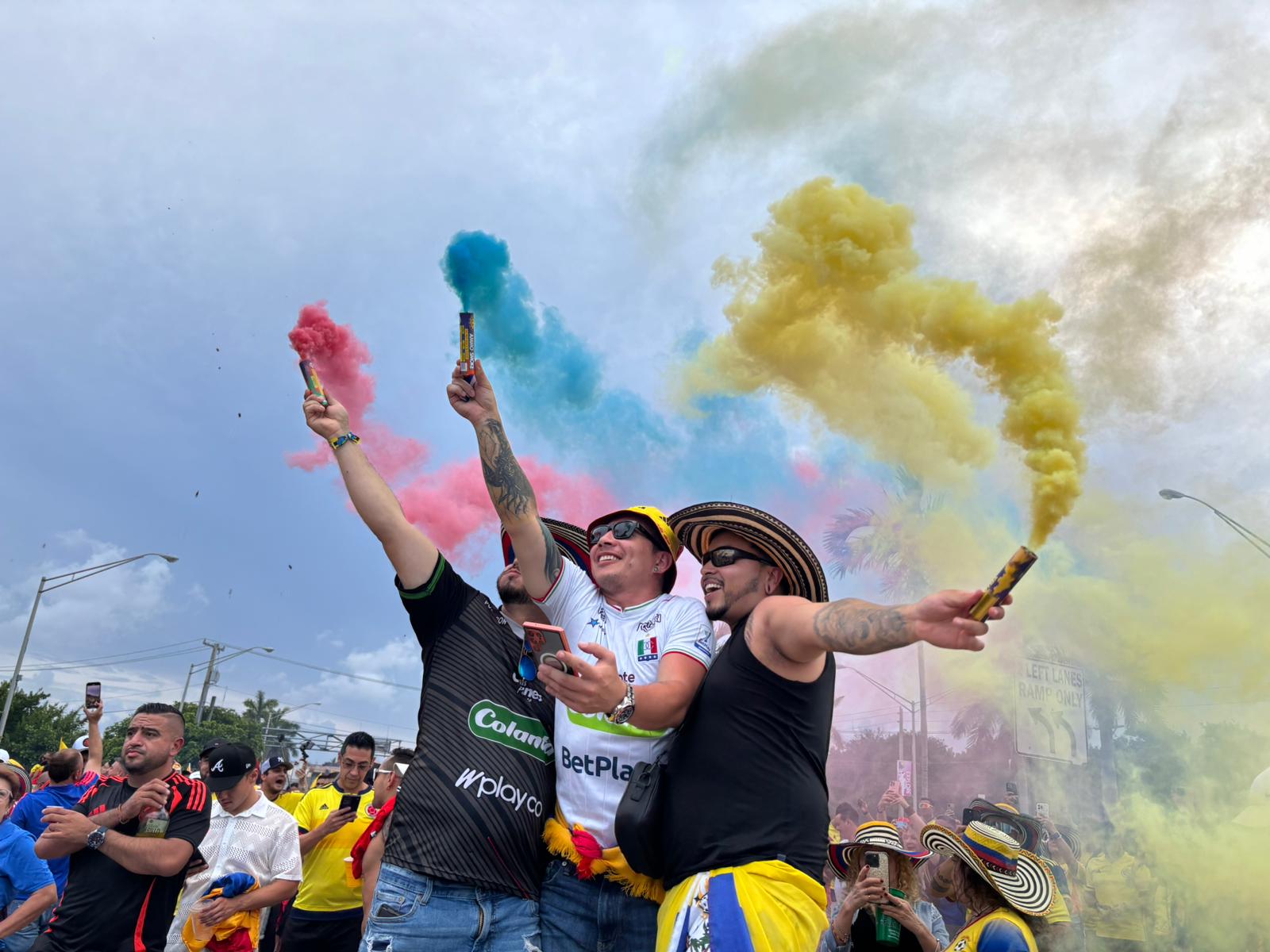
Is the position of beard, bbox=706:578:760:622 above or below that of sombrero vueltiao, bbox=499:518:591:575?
below

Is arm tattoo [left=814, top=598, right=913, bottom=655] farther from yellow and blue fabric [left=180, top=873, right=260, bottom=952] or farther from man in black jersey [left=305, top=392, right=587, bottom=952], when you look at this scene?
yellow and blue fabric [left=180, top=873, right=260, bottom=952]

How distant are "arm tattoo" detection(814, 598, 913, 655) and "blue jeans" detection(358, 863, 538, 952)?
5.10ft

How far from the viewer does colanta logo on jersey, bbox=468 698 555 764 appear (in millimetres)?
3385

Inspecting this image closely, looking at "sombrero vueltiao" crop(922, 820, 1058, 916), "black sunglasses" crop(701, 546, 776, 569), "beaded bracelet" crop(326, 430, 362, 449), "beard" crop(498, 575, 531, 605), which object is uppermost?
"beaded bracelet" crop(326, 430, 362, 449)

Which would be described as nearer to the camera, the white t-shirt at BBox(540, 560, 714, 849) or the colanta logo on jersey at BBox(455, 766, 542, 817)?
the white t-shirt at BBox(540, 560, 714, 849)

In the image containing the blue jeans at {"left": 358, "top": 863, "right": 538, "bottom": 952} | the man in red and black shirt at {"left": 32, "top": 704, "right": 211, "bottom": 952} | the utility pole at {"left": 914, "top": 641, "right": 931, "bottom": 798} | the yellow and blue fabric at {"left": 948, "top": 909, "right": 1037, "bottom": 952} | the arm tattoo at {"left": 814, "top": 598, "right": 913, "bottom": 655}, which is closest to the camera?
the arm tattoo at {"left": 814, "top": 598, "right": 913, "bottom": 655}

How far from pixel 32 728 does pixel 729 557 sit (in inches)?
2027

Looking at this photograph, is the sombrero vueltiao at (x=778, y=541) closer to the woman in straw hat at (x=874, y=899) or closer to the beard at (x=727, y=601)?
the beard at (x=727, y=601)

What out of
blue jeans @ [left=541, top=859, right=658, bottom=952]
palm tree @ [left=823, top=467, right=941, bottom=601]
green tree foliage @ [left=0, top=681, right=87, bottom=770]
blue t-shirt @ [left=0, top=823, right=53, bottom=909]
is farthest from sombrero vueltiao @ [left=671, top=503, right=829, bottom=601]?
green tree foliage @ [left=0, top=681, right=87, bottom=770]

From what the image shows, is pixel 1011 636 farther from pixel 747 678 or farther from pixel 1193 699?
pixel 747 678

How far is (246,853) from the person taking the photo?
20.4 feet

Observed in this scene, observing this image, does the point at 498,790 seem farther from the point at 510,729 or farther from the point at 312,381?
the point at 312,381

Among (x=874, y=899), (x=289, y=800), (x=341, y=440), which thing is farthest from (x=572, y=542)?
(x=289, y=800)

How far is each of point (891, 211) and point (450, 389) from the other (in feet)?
35.5
